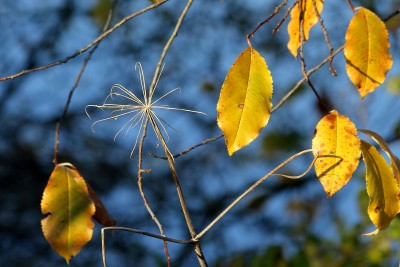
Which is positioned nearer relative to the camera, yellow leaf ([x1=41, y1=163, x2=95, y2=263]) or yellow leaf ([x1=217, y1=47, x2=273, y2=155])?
yellow leaf ([x1=217, y1=47, x2=273, y2=155])

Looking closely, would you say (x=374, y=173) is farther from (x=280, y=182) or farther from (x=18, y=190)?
(x=18, y=190)

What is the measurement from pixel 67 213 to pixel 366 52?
48 cm

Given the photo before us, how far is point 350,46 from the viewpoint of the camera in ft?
3.14

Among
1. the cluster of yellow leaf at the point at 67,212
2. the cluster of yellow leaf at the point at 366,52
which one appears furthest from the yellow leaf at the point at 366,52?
the cluster of yellow leaf at the point at 67,212

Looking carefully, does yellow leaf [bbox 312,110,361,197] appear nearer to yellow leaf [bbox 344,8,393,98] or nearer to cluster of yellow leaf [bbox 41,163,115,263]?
yellow leaf [bbox 344,8,393,98]

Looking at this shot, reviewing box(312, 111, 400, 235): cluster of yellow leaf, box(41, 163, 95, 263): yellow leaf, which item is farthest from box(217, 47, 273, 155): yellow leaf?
box(41, 163, 95, 263): yellow leaf

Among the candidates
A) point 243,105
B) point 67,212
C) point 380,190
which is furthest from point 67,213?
point 380,190

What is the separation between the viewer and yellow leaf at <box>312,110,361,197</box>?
3.00 ft

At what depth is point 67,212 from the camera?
1.09 m

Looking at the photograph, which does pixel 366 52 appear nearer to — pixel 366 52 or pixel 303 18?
pixel 366 52

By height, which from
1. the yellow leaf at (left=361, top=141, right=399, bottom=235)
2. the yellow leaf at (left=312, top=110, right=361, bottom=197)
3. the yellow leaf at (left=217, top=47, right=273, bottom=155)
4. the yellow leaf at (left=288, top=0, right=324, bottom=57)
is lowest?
the yellow leaf at (left=361, top=141, right=399, bottom=235)

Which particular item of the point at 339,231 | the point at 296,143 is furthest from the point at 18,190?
the point at 339,231

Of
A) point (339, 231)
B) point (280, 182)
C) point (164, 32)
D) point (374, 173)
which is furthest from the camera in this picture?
point (164, 32)

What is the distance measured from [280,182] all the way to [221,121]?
2265mm
